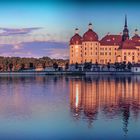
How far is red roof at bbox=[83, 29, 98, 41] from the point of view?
24141mm

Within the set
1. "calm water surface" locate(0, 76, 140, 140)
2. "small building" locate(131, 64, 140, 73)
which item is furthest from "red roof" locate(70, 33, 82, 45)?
"calm water surface" locate(0, 76, 140, 140)

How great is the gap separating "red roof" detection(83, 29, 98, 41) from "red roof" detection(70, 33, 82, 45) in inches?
17.0

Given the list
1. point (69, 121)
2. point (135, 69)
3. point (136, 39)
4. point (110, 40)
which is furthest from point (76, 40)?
point (69, 121)

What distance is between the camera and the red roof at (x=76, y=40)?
2472 cm

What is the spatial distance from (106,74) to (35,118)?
50.0 feet

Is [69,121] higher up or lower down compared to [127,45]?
lower down

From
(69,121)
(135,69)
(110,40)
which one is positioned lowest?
(69,121)

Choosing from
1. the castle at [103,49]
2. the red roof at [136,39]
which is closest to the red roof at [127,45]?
the castle at [103,49]

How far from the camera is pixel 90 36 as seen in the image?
2411 cm

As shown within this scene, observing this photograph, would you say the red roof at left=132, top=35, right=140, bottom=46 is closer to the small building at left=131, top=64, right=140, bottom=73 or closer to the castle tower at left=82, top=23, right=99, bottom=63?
the castle tower at left=82, top=23, right=99, bottom=63

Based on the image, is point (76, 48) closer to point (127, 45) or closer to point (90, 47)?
point (90, 47)

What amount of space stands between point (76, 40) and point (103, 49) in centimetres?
166

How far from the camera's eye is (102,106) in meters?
6.40

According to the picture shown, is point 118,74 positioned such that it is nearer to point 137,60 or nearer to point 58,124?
point 137,60
